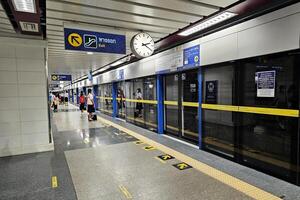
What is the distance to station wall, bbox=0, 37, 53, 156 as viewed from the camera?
4504 mm

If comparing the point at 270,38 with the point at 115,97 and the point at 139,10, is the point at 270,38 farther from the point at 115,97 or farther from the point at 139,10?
the point at 115,97

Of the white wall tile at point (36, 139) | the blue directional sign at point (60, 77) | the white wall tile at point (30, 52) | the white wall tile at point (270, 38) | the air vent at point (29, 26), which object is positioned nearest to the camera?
the white wall tile at point (270, 38)

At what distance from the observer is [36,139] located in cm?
484

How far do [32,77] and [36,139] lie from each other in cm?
160

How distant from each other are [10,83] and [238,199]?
532 centimetres

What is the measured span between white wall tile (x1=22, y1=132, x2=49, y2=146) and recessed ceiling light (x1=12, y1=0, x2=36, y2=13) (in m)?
3.09

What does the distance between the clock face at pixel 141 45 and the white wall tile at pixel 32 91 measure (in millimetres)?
2612

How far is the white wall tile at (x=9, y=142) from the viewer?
4488mm

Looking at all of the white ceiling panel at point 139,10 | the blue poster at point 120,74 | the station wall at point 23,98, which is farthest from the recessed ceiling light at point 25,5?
the blue poster at point 120,74

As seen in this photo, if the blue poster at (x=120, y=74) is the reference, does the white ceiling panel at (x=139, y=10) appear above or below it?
above

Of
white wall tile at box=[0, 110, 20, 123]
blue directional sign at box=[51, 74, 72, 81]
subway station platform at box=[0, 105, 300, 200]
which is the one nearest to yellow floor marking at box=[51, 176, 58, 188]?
subway station platform at box=[0, 105, 300, 200]

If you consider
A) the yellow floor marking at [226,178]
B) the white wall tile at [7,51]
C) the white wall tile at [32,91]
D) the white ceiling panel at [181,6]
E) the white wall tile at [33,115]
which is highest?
the white ceiling panel at [181,6]

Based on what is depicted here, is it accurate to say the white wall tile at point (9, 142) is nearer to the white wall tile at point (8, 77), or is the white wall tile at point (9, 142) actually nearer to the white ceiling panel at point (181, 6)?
the white wall tile at point (8, 77)

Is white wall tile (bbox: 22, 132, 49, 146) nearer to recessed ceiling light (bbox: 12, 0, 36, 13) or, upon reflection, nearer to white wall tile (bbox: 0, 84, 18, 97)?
white wall tile (bbox: 0, 84, 18, 97)
